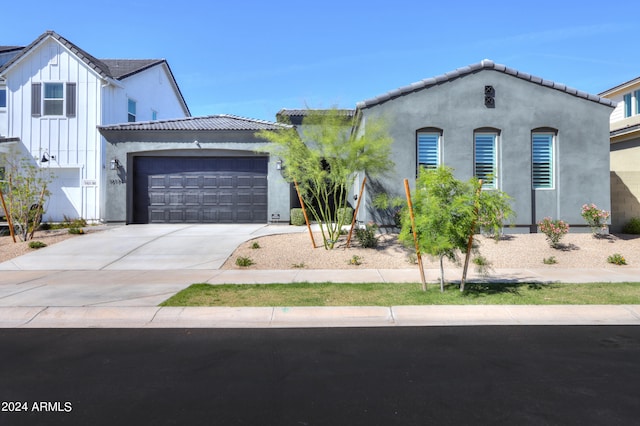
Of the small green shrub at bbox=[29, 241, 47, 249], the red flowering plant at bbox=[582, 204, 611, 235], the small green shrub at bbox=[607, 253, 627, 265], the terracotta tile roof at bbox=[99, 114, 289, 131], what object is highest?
the terracotta tile roof at bbox=[99, 114, 289, 131]

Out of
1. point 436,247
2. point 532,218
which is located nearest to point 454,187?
point 436,247

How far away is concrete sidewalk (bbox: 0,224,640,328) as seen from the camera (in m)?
6.48

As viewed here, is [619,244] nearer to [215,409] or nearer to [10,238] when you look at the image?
[215,409]

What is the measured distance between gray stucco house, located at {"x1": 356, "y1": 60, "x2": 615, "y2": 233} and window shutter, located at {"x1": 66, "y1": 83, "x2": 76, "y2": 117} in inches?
578

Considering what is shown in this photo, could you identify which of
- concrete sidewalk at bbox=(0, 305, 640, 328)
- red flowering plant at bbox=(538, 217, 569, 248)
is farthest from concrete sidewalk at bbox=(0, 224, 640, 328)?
red flowering plant at bbox=(538, 217, 569, 248)

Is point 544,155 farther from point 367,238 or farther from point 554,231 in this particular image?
point 367,238

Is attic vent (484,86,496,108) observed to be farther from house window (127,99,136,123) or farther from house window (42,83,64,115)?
house window (42,83,64,115)

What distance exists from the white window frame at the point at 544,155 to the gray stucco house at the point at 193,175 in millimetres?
9618

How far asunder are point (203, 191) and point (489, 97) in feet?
39.8

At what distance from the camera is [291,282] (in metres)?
9.05

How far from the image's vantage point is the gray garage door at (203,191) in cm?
1823

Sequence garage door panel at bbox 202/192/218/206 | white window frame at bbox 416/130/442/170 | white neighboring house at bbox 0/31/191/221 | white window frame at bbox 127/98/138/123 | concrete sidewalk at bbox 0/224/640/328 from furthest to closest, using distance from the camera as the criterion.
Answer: white window frame at bbox 127/98/138/123
white neighboring house at bbox 0/31/191/221
garage door panel at bbox 202/192/218/206
white window frame at bbox 416/130/442/170
concrete sidewalk at bbox 0/224/640/328

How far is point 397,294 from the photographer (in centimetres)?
785

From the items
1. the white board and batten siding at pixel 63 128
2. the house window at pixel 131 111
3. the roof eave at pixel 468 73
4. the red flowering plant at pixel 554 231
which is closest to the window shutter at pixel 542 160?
the roof eave at pixel 468 73
